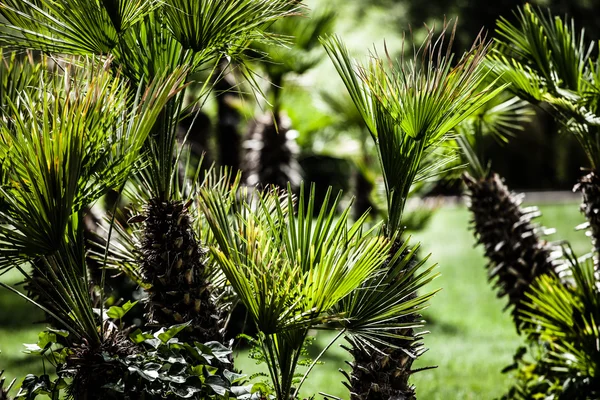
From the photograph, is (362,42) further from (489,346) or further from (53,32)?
(53,32)

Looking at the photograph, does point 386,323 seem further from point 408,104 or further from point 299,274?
point 408,104

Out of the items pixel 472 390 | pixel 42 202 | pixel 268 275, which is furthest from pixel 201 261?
pixel 472 390

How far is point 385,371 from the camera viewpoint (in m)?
3.28

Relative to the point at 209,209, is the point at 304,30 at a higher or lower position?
higher

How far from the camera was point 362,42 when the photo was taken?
74.5 ft

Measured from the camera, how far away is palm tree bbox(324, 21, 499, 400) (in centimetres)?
314

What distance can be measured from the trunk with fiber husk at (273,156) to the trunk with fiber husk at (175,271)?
4692 millimetres

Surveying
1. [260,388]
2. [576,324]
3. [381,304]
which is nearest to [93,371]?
[260,388]

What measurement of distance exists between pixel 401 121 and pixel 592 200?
183cm

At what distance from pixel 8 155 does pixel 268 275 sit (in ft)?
3.23

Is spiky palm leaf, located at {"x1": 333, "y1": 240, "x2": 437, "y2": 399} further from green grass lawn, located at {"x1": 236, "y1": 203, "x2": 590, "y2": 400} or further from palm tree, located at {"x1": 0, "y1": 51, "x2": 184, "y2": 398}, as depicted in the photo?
green grass lawn, located at {"x1": 236, "y1": 203, "x2": 590, "y2": 400}

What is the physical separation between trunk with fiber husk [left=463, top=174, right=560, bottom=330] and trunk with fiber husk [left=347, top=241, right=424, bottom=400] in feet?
6.30

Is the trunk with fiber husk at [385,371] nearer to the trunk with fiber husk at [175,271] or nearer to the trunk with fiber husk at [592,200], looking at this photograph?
the trunk with fiber husk at [175,271]

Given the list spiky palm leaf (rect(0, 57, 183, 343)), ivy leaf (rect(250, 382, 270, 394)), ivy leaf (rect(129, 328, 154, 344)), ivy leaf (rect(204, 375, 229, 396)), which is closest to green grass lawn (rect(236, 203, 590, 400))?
ivy leaf (rect(250, 382, 270, 394))
